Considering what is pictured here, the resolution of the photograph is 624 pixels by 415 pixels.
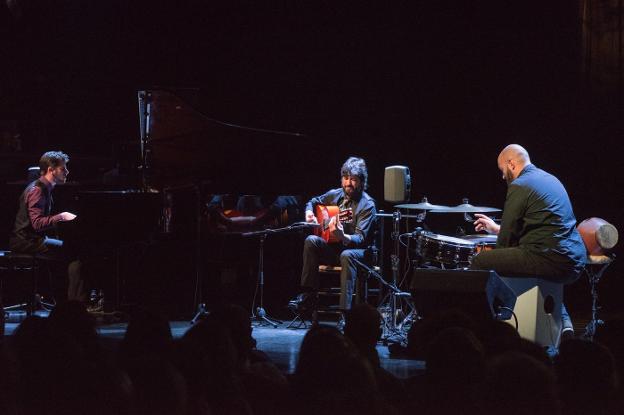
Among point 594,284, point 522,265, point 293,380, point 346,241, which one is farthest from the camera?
point 346,241

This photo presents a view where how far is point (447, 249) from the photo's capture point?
661 centimetres

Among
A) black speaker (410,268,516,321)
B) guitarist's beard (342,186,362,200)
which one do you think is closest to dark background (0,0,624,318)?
guitarist's beard (342,186,362,200)

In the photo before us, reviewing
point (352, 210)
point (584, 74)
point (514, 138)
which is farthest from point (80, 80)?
point (584, 74)

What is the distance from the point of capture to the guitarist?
7.45 m

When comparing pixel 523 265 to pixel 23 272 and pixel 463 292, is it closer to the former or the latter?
pixel 463 292

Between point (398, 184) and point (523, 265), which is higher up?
point (398, 184)

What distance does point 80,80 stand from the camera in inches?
389

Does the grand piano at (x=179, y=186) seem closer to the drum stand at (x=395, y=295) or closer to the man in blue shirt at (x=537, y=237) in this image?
the drum stand at (x=395, y=295)

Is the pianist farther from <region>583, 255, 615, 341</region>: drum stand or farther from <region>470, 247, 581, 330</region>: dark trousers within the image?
<region>583, 255, 615, 341</region>: drum stand

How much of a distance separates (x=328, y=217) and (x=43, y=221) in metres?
2.68

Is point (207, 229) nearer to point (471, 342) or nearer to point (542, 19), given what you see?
point (542, 19)

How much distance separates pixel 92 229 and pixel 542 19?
4.71m

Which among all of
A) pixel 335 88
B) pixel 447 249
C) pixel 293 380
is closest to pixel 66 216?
pixel 335 88

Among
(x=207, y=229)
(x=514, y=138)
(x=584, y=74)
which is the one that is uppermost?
(x=584, y=74)
